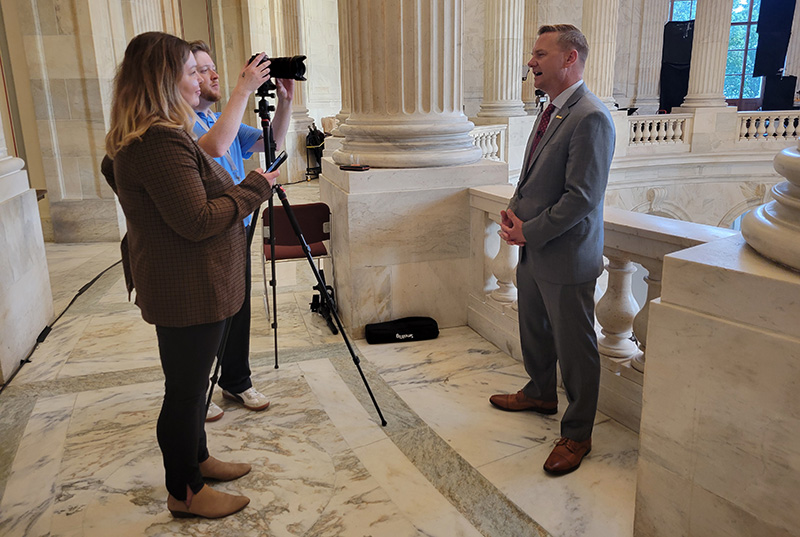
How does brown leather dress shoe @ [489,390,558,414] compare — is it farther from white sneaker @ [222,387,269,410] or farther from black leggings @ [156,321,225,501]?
black leggings @ [156,321,225,501]

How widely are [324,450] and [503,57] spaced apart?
999 centimetres

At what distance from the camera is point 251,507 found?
2568 millimetres

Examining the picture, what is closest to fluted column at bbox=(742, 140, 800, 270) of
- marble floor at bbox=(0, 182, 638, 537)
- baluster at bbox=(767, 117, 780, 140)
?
marble floor at bbox=(0, 182, 638, 537)

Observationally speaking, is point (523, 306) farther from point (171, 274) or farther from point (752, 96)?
point (752, 96)

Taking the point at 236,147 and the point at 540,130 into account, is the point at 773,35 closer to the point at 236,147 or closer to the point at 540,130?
the point at 540,130

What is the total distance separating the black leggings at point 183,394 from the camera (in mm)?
2248

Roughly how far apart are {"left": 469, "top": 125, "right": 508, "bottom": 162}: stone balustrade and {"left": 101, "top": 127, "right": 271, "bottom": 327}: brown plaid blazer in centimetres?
766

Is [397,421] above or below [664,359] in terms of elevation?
below

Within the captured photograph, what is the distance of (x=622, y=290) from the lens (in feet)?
10.3

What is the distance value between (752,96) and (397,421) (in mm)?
23695

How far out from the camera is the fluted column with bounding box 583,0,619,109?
488 inches

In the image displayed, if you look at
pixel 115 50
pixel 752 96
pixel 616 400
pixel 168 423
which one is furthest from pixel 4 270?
pixel 752 96

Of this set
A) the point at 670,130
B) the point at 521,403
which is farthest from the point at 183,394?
the point at 670,130

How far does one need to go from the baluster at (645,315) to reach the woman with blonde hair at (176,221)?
1781mm
